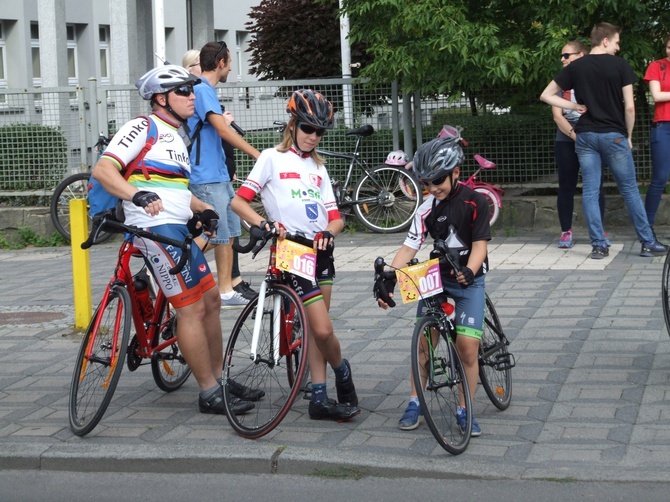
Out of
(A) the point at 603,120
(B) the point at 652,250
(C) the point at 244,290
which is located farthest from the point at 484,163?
(C) the point at 244,290

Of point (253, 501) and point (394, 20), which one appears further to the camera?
point (394, 20)

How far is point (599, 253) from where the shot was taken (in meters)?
11.1

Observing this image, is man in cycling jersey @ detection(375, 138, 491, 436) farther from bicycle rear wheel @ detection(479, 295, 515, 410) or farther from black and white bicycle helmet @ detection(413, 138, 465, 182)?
bicycle rear wheel @ detection(479, 295, 515, 410)

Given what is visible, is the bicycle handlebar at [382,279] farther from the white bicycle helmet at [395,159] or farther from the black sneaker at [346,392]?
the white bicycle helmet at [395,159]

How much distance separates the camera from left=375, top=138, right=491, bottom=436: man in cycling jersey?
573 centimetres

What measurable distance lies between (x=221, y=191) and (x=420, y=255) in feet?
10.6

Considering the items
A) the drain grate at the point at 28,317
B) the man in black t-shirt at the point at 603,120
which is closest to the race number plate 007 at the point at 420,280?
the drain grate at the point at 28,317

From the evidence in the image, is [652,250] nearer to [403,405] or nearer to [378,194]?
[378,194]

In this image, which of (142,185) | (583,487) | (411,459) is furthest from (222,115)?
(583,487)

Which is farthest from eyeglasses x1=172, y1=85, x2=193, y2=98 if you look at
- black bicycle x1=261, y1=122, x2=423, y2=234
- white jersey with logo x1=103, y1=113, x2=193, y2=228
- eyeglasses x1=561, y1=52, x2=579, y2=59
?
black bicycle x1=261, y1=122, x2=423, y2=234

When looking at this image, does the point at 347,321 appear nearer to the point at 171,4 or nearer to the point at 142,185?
the point at 142,185

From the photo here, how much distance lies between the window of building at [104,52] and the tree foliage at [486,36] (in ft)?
65.7

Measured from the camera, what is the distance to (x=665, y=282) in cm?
718

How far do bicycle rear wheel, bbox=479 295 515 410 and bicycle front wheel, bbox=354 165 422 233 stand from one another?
286 inches
